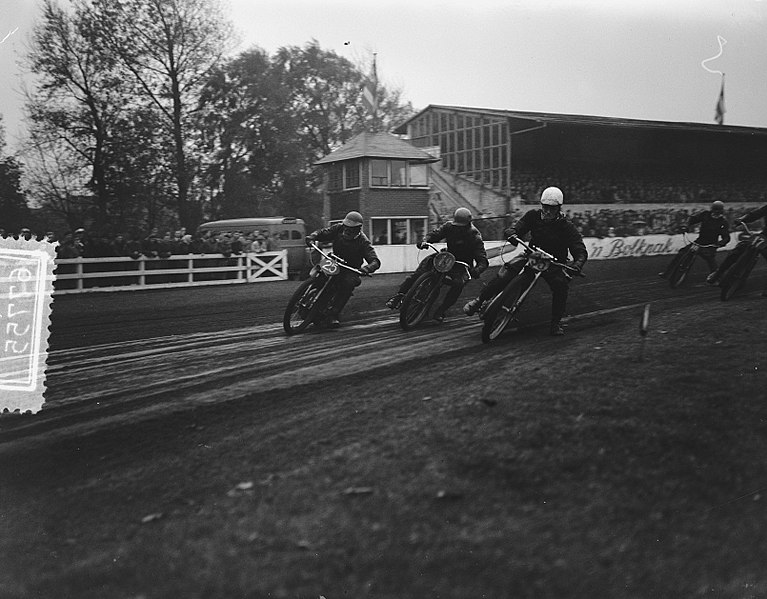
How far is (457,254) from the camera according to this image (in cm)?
596

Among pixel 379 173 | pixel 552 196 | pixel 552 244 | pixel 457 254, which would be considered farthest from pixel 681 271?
pixel 379 173

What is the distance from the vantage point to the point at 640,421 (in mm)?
3705

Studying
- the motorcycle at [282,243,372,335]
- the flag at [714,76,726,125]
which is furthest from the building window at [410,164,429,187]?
the flag at [714,76,726,125]

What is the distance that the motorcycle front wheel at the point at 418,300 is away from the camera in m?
6.75

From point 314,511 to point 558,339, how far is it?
320 centimetres

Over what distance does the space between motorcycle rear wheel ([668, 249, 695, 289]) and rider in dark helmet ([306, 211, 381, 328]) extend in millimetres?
2403

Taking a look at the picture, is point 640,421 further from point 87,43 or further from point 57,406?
point 87,43

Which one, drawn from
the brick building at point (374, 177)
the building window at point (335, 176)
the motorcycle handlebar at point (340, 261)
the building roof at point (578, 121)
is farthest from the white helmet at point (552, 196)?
the motorcycle handlebar at point (340, 261)

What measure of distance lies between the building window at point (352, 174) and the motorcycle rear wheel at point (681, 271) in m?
2.54

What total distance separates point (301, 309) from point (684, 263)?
3151 millimetres

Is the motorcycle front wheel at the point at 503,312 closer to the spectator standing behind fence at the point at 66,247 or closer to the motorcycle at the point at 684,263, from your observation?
the motorcycle at the point at 684,263

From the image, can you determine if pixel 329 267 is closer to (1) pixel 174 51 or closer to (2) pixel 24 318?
(1) pixel 174 51

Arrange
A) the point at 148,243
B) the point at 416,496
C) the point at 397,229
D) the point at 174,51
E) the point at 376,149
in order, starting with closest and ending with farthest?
the point at 416,496, the point at 174,51, the point at 148,243, the point at 376,149, the point at 397,229

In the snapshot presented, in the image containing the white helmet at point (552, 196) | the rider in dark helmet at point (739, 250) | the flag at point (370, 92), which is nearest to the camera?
the flag at point (370, 92)
